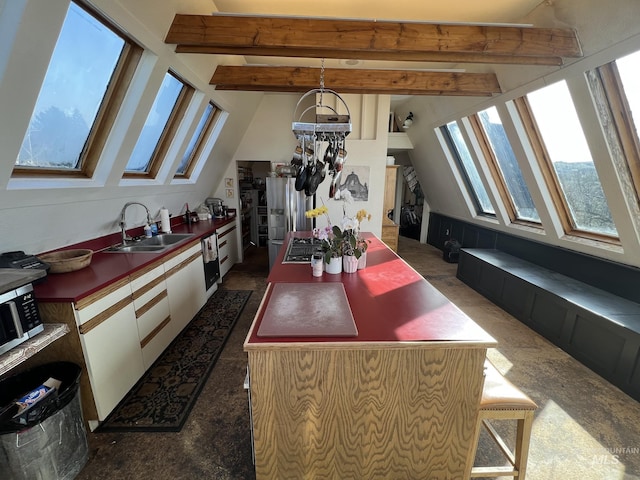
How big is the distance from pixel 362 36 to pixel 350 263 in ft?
5.69

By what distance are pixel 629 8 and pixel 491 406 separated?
2598mm

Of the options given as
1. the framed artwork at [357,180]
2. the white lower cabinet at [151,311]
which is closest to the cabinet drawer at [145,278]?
the white lower cabinet at [151,311]

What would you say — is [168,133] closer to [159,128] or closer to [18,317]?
[159,128]

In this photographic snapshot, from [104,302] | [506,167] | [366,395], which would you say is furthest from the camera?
[506,167]

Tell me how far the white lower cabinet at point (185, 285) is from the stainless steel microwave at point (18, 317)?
1068mm

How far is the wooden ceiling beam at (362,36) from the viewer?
2.01 meters

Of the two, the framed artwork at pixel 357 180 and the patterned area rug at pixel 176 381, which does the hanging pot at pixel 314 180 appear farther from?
the framed artwork at pixel 357 180

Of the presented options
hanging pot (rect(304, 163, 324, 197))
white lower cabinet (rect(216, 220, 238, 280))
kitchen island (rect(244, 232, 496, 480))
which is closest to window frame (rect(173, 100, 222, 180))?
white lower cabinet (rect(216, 220, 238, 280))

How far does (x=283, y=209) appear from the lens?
183 inches

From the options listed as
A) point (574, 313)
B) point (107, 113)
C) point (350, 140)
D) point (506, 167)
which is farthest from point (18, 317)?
point (506, 167)

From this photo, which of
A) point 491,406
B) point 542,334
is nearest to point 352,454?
point 491,406

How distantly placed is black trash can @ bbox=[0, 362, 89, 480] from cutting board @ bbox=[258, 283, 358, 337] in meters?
1.11

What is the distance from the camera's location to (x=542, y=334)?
9.19 ft

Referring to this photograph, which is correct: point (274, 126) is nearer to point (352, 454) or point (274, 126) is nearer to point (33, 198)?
point (33, 198)
